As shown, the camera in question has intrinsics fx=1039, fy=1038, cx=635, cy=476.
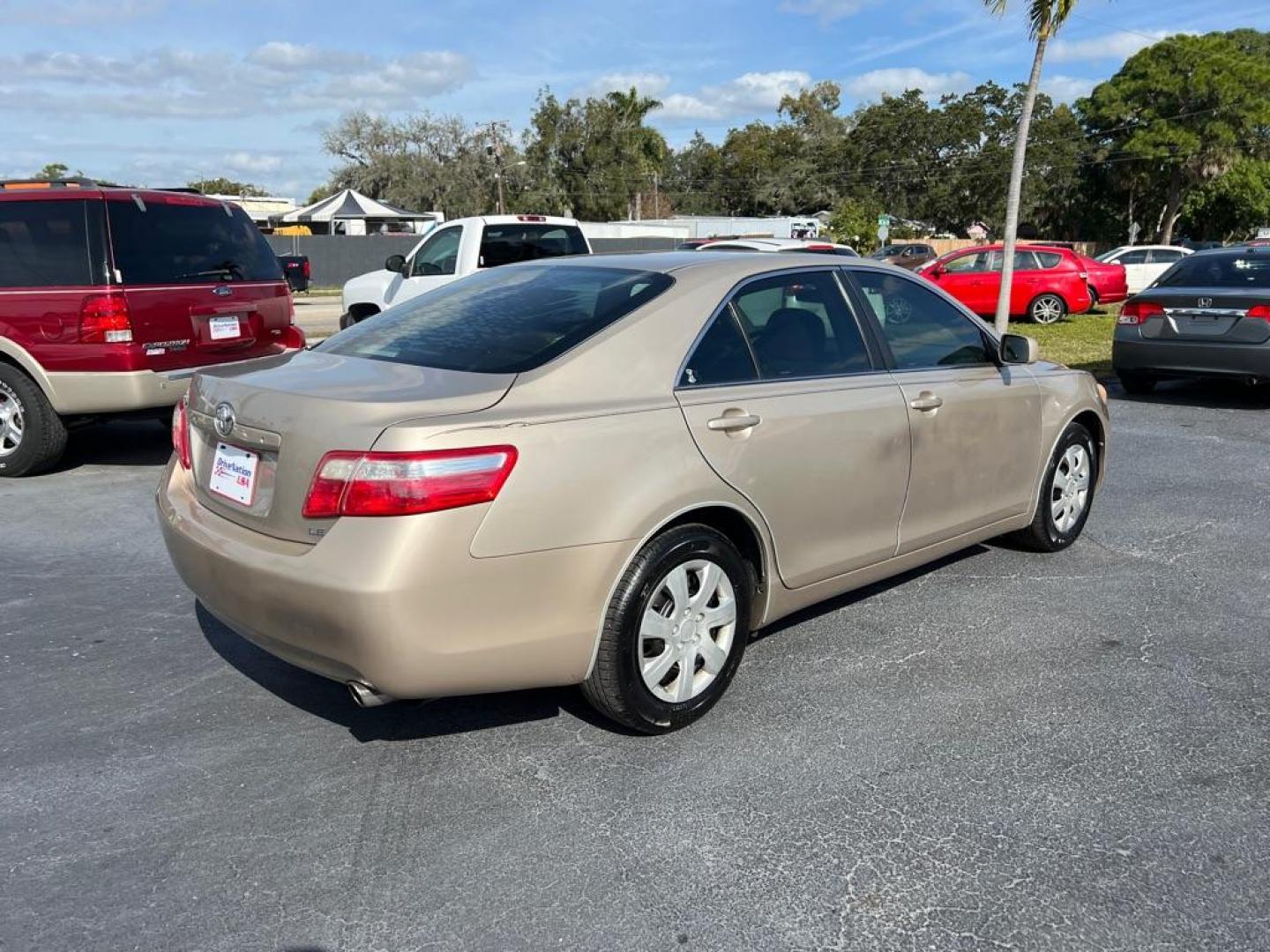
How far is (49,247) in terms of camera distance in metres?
6.72

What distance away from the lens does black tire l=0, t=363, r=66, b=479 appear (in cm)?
689

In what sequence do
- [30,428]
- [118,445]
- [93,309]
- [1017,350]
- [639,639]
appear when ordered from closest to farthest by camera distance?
1. [639,639]
2. [1017,350]
3. [93,309]
4. [30,428]
5. [118,445]

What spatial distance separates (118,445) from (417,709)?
5791mm

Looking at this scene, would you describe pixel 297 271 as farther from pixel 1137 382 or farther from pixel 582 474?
pixel 1137 382

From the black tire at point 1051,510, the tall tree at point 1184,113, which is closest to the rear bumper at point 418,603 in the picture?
the black tire at point 1051,510

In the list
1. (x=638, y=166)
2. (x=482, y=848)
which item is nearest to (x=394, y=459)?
(x=482, y=848)

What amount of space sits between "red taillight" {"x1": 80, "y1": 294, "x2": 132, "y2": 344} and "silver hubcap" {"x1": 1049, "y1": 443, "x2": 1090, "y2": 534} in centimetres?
565

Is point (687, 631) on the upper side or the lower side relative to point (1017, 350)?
lower

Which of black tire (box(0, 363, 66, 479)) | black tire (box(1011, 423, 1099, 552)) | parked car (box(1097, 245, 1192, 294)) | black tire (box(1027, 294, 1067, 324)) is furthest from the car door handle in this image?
parked car (box(1097, 245, 1192, 294))

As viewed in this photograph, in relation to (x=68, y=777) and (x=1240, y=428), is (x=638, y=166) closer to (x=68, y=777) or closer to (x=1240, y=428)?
(x=1240, y=428)

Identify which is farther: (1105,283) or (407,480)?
(1105,283)

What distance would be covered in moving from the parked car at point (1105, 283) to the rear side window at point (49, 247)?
1845cm

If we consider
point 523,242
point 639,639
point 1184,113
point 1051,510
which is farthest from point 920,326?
point 1184,113

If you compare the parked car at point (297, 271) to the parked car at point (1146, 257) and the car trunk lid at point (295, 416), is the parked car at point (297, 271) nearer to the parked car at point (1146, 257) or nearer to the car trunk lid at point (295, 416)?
the car trunk lid at point (295, 416)
